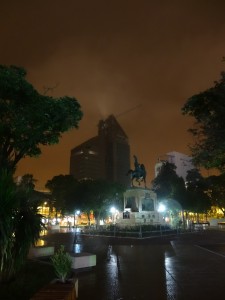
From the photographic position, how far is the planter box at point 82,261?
13.6m

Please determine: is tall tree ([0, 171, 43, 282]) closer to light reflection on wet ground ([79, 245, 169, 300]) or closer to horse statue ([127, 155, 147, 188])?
light reflection on wet ground ([79, 245, 169, 300])

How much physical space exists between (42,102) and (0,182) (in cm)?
698

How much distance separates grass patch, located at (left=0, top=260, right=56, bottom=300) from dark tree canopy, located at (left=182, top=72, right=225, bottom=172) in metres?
8.60

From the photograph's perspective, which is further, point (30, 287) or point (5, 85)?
point (5, 85)

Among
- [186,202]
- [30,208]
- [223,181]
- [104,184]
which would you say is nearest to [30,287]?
[30,208]

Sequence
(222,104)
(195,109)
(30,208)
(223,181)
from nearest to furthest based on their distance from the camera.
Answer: (30,208)
(222,104)
(195,109)
(223,181)

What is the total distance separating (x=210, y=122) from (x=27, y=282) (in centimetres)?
1019

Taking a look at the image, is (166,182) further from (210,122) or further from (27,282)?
(27,282)

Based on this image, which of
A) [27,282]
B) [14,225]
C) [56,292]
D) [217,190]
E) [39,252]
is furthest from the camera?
[217,190]

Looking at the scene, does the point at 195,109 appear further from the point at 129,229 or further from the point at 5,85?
the point at 129,229

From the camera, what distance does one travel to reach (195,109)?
13664mm

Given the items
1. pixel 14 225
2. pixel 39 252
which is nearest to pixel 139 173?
pixel 39 252

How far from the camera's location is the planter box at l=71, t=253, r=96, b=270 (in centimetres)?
1363

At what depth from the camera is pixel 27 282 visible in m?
10.8
